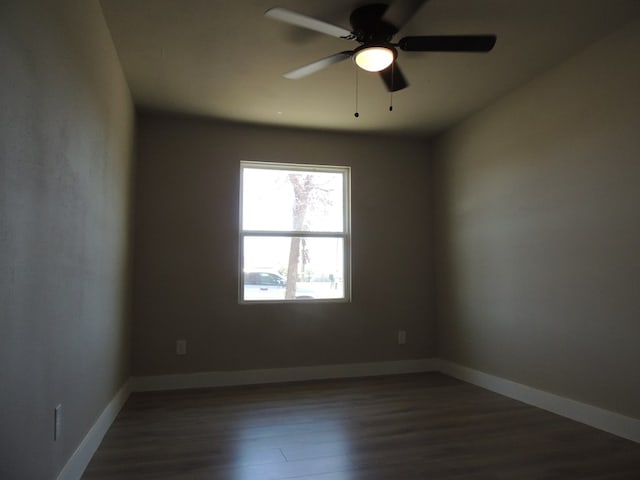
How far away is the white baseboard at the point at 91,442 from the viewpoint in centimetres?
199

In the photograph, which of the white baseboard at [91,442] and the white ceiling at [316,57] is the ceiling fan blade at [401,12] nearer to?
the white ceiling at [316,57]

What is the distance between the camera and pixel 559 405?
3062mm

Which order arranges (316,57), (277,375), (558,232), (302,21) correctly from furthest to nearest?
1. (277,375)
2. (558,232)
3. (316,57)
4. (302,21)

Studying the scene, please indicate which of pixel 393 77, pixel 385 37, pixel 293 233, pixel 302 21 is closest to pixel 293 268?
pixel 293 233

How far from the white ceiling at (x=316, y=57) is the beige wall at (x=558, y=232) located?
10.6 inches

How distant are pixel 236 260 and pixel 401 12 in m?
2.60

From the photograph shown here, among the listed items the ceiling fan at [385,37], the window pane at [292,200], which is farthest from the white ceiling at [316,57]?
the window pane at [292,200]

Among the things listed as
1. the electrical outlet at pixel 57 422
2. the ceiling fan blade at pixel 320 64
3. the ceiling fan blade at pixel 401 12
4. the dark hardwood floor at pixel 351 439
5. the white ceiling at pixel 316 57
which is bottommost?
the dark hardwood floor at pixel 351 439

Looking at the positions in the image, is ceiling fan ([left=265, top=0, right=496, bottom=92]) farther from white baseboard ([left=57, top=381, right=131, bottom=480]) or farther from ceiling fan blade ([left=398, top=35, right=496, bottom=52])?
white baseboard ([left=57, top=381, right=131, bottom=480])

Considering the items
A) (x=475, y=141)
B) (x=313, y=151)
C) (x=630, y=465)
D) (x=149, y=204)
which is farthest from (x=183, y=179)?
→ (x=630, y=465)

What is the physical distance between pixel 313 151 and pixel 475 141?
1.57m

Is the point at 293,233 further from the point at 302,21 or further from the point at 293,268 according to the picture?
the point at 302,21

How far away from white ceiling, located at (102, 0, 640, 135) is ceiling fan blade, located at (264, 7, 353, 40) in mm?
232

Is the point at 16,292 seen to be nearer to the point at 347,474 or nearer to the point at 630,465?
the point at 347,474
